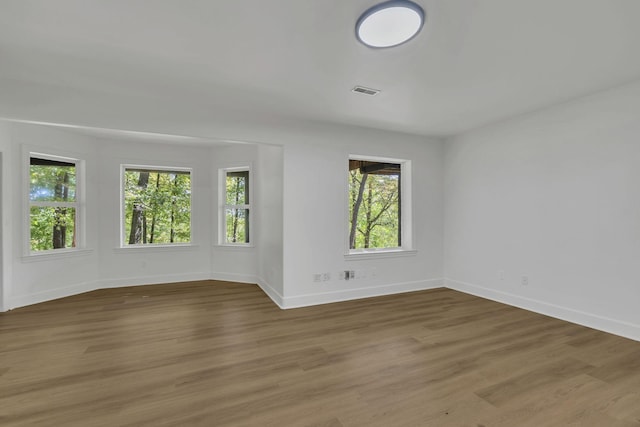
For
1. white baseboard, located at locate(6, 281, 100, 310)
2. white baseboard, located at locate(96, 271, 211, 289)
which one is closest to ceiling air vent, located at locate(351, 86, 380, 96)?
white baseboard, located at locate(96, 271, 211, 289)

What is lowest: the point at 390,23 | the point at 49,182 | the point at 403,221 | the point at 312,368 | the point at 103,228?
the point at 312,368

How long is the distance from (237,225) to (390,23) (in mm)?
4415

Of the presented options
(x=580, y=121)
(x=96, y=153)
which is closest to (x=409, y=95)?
(x=580, y=121)

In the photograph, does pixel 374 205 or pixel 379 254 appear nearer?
pixel 379 254

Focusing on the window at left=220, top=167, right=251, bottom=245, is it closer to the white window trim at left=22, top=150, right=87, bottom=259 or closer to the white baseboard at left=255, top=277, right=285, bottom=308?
the white baseboard at left=255, top=277, right=285, bottom=308

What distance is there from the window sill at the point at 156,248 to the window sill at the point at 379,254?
3.01 metres

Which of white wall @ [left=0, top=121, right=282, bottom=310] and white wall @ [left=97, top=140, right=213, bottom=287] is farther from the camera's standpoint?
white wall @ [left=97, top=140, right=213, bottom=287]

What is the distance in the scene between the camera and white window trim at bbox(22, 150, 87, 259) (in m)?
3.96

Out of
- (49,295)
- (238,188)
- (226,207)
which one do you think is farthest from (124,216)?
(238,188)

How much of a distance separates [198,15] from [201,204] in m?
Answer: 4.09

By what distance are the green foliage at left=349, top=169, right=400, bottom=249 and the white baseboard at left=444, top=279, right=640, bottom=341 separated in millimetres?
1337

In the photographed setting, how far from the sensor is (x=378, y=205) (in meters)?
4.89

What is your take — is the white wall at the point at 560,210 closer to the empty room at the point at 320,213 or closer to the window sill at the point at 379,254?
the empty room at the point at 320,213

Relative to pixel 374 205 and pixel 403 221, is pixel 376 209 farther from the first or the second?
pixel 403 221
